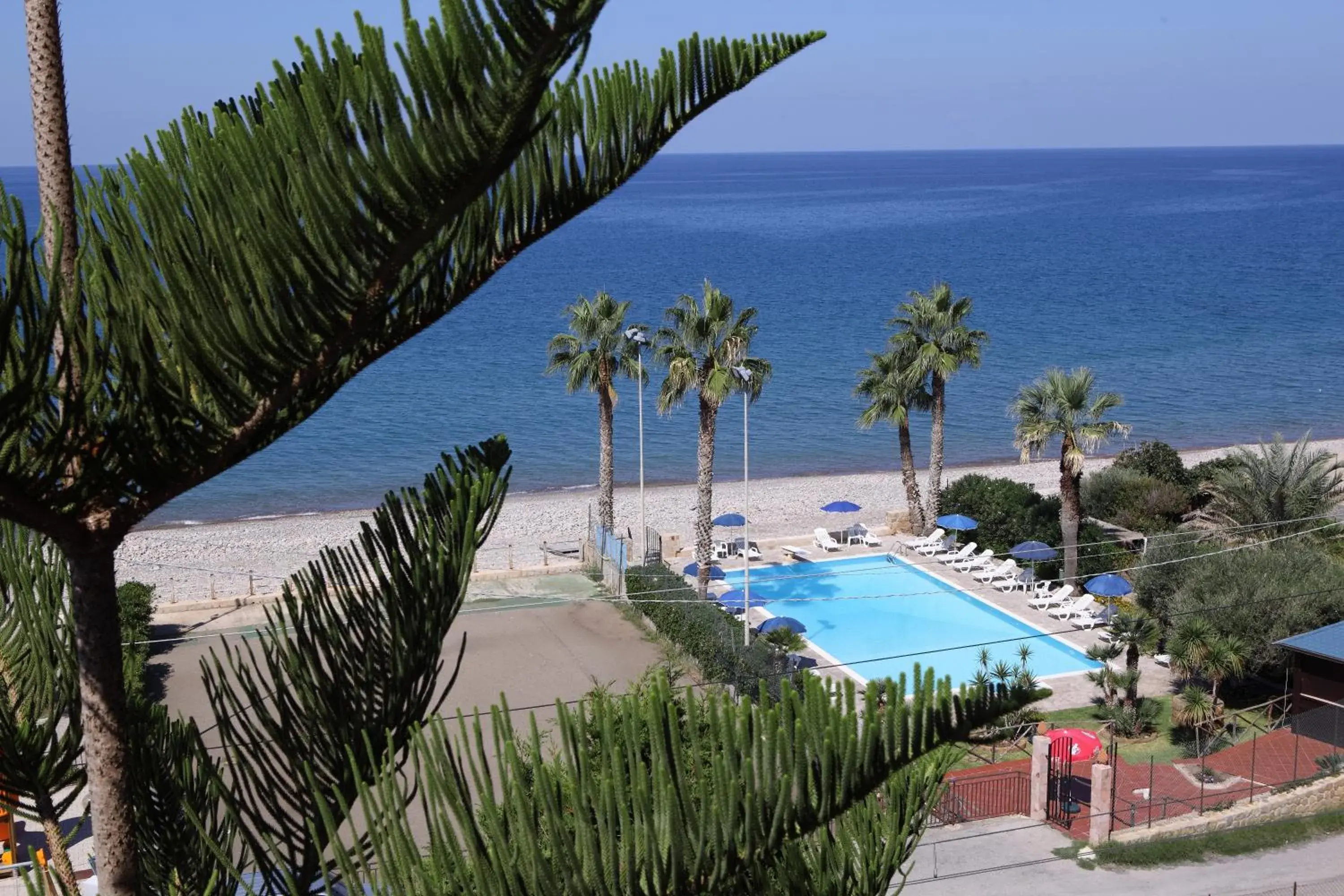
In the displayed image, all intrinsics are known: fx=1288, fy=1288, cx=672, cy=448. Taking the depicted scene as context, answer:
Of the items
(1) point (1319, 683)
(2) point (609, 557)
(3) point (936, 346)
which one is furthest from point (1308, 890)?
(3) point (936, 346)

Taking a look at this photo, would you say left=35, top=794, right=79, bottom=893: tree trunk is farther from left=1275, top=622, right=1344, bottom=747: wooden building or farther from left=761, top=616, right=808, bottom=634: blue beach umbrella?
left=761, top=616, right=808, bottom=634: blue beach umbrella

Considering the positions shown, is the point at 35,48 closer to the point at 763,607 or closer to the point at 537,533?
the point at 763,607

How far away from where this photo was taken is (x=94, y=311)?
2467 millimetres

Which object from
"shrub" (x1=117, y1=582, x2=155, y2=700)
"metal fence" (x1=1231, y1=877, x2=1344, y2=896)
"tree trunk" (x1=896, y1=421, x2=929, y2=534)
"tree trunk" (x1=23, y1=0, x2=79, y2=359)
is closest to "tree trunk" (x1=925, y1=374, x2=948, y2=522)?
"tree trunk" (x1=896, y1=421, x2=929, y2=534)

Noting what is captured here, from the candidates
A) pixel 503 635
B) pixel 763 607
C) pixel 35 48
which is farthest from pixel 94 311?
pixel 763 607

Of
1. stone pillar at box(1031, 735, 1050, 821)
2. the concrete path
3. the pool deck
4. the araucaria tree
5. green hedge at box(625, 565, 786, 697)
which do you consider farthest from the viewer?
the pool deck

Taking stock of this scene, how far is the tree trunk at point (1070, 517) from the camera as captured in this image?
23672mm

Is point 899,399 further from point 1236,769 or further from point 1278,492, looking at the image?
point 1236,769

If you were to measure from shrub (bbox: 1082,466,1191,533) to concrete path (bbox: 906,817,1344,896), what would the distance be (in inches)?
486

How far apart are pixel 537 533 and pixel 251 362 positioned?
2987 centimetres

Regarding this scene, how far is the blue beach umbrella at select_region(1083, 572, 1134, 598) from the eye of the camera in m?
21.9

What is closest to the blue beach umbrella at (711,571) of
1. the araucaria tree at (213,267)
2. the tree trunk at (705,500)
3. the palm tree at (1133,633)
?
the tree trunk at (705,500)

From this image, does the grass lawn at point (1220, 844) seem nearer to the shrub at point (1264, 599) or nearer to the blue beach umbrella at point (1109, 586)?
the shrub at point (1264, 599)

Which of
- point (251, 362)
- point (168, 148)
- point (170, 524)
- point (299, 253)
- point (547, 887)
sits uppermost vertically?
point (168, 148)
